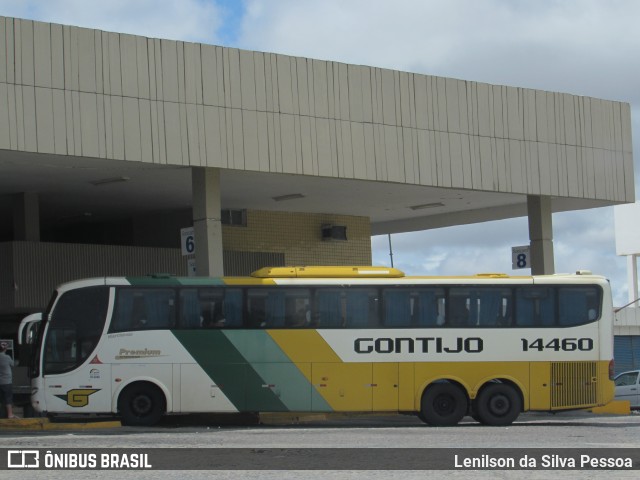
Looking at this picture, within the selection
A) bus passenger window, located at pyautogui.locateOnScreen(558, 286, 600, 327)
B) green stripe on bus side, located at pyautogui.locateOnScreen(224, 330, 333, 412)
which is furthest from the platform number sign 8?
green stripe on bus side, located at pyautogui.locateOnScreen(224, 330, 333, 412)

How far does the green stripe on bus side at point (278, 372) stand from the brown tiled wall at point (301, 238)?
10.7 m

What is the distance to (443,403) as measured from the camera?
23266mm

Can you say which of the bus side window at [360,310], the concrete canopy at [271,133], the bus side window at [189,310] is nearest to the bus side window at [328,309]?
the bus side window at [360,310]

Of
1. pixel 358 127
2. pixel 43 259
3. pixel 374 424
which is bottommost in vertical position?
pixel 374 424

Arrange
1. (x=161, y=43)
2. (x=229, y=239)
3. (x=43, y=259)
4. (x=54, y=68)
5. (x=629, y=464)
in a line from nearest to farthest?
(x=629, y=464) < (x=54, y=68) < (x=161, y=43) < (x=43, y=259) < (x=229, y=239)

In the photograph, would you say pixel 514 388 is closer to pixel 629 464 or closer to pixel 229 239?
pixel 629 464

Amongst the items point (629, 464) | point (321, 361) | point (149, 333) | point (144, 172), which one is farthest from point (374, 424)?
point (629, 464)

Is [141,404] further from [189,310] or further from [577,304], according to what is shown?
[577,304]

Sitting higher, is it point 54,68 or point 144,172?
point 54,68

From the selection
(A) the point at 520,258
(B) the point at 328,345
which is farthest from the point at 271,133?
(A) the point at 520,258

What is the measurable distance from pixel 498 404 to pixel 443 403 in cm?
108

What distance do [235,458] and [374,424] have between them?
10167 millimetres

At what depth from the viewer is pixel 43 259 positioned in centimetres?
2969

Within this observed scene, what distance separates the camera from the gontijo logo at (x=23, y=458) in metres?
14.3
